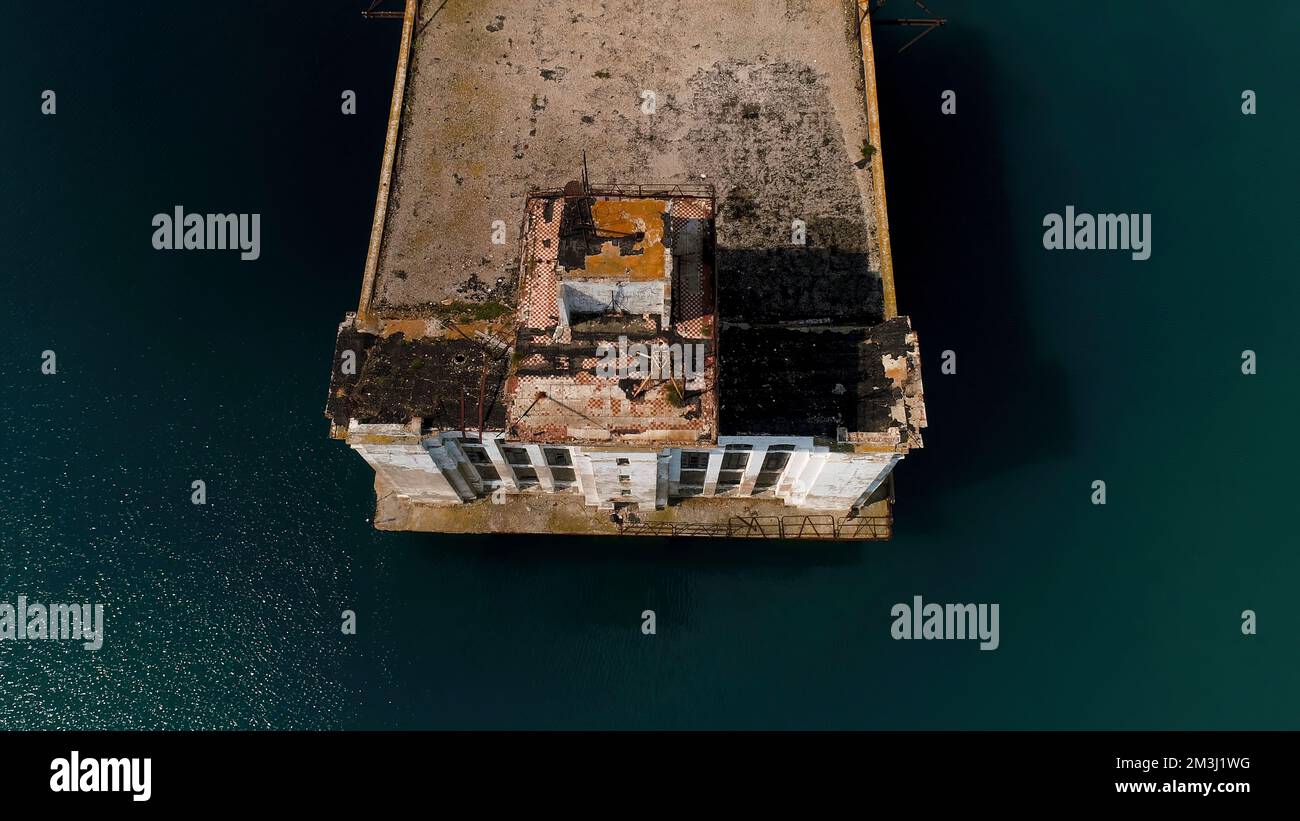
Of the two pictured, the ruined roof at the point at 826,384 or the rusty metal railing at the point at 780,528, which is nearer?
the ruined roof at the point at 826,384

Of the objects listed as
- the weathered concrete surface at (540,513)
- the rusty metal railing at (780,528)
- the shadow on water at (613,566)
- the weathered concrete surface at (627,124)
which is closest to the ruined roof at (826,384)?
the weathered concrete surface at (627,124)

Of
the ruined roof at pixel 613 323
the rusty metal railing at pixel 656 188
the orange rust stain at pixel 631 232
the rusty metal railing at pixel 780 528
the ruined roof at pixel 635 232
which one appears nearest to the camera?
the ruined roof at pixel 613 323

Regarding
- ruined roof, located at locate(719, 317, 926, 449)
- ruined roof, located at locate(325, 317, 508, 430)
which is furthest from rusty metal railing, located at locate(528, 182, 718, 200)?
ruined roof, located at locate(325, 317, 508, 430)

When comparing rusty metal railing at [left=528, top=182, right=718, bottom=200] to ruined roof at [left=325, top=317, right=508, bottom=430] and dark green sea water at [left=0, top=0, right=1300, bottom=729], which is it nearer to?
ruined roof at [left=325, top=317, right=508, bottom=430]

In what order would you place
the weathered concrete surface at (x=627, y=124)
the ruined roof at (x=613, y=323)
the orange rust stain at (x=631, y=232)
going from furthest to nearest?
1. the weathered concrete surface at (x=627, y=124)
2. the orange rust stain at (x=631, y=232)
3. the ruined roof at (x=613, y=323)

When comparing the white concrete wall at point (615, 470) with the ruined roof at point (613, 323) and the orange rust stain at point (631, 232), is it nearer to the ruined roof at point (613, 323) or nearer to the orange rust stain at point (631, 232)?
the ruined roof at point (613, 323)

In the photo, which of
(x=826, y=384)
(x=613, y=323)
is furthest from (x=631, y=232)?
(x=826, y=384)

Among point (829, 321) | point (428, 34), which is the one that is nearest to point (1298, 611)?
point (829, 321)
